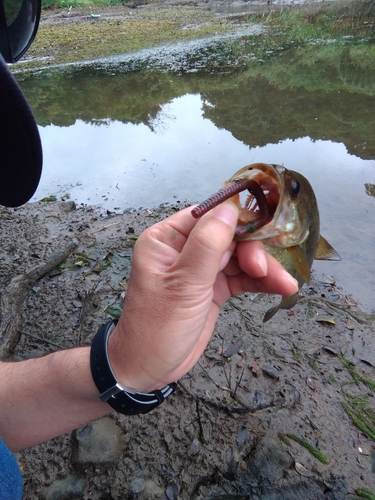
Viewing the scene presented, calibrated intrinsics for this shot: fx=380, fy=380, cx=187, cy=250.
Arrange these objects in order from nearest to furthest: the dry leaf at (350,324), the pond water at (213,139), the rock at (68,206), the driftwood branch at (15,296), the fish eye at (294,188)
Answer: the fish eye at (294,188), the driftwood branch at (15,296), the dry leaf at (350,324), the pond water at (213,139), the rock at (68,206)

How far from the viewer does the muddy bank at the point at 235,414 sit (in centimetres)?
230

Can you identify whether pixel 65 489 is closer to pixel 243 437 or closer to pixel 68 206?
pixel 243 437

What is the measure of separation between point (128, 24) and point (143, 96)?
15562mm

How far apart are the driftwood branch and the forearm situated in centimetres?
142

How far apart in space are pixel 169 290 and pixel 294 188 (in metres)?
0.73

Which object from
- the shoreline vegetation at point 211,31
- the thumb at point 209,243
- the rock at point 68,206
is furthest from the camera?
the shoreline vegetation at point 211,31

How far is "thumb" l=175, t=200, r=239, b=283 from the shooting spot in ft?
4.41

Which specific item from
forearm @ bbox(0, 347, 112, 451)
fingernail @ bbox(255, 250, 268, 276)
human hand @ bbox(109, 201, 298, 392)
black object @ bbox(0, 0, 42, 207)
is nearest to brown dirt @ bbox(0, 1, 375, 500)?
forearm @ bbox(0, 347, 112, 451)

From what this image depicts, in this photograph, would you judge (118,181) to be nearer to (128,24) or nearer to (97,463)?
(97,463)

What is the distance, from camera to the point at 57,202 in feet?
19.4

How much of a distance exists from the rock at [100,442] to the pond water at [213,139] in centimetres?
268

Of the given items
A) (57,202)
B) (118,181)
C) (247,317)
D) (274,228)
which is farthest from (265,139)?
(274,228)

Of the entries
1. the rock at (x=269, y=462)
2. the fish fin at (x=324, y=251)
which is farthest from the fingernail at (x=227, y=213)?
the rock at (x=269, y=462)

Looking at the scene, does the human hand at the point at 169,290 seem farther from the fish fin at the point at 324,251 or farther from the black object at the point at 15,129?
the fish fin at the point at 324,251
